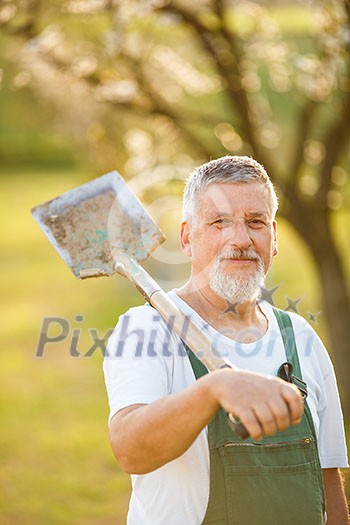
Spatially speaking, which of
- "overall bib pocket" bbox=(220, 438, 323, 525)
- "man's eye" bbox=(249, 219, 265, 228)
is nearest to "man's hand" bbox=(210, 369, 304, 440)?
"overall bib pocket" bbox=(220, 438, 323, 525)

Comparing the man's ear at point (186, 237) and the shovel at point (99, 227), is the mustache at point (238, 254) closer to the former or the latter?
the man's ear at point (186, 237)

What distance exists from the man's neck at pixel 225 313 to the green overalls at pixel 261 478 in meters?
0.21

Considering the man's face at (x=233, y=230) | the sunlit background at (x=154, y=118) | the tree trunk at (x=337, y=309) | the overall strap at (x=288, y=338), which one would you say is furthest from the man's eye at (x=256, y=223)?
the tree trunk at (x=337, y=309)

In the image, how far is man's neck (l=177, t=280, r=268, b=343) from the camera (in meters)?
2.50

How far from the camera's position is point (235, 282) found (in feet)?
8.11

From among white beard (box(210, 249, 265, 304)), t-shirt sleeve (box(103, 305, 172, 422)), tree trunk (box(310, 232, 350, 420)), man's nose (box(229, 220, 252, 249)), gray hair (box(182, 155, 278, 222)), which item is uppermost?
tree trunk (box(310, 232, 350, 420))

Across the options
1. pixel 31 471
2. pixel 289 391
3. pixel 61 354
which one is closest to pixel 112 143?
pixel 31 471

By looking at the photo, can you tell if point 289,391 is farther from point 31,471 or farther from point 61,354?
point 61,354

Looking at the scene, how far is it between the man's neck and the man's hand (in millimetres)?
584

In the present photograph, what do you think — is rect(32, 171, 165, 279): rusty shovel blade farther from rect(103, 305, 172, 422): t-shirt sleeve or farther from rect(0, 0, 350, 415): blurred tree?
rect(0, 0, 350, 415): blurred tree

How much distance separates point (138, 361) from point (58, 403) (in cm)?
756

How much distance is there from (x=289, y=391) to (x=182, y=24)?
178 inches

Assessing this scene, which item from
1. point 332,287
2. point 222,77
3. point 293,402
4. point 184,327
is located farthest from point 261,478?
point 332,287

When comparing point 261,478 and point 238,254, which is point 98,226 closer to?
point 238,254
